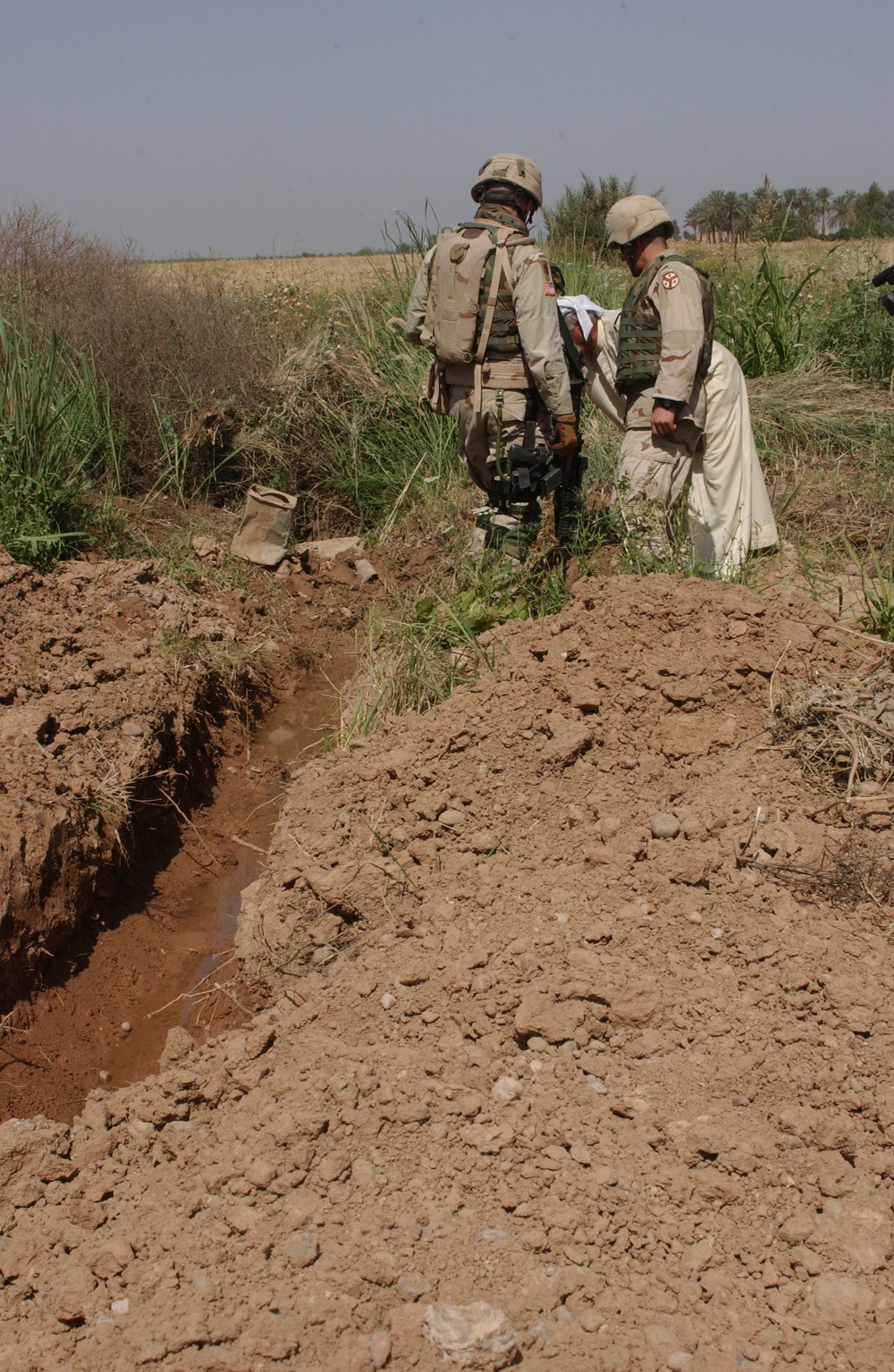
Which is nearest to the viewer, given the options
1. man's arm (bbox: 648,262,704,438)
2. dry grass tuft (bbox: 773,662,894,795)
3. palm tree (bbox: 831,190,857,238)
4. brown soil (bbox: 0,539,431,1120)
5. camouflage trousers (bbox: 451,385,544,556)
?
dry grass tuft (bbox: 773,662,894,795)

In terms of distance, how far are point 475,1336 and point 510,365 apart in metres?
3.72

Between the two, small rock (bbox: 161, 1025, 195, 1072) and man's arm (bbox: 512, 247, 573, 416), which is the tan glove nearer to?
man's arm (bbox: 512, 247, 573, 416)

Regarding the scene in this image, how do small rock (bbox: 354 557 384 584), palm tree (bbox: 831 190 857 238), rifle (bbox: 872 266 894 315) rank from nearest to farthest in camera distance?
rifle (bbox: 872 266 894 315) → small rock (bbox: 354 557 384 584) → palm tree (bbox: 831 190 857 238)

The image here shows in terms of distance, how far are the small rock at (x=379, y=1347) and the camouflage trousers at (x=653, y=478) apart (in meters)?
3.06

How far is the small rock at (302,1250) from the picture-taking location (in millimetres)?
1925

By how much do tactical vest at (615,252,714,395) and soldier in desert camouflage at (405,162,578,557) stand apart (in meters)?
0.26

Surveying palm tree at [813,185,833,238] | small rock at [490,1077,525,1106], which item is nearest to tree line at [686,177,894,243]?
palm tree at [813,185,833,238]

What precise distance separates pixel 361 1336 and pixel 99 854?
2172mm

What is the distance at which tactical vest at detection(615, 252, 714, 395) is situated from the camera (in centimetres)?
411

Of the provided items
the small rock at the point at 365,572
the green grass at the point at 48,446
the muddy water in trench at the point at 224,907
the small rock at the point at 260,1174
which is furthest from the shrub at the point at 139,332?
the small rock at the point at 260,1174

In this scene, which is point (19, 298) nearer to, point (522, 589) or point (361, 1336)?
point (522, 589)

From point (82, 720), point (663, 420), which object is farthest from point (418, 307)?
point (82, 720)

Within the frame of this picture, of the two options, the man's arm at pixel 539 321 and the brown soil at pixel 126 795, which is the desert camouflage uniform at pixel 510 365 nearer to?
the man's arm at pixel 539 321

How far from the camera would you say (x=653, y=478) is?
14.2 ft
